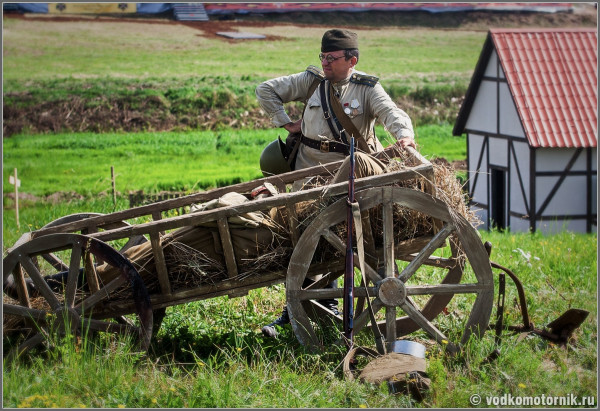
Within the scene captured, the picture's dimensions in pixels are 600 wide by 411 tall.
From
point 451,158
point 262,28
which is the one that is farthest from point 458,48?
point 262,28

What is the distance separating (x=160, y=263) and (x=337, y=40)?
206 cm

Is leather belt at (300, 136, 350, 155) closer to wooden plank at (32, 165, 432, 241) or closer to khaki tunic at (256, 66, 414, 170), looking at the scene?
khaki tunic at (256, 66, 414, 170)

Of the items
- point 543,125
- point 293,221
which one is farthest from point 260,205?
point 543,125

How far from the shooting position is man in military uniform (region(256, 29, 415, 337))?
19.6 feet

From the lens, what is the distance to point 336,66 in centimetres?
607

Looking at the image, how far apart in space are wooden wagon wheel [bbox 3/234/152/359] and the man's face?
2088 millimetres

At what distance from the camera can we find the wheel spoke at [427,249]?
510 centimetres

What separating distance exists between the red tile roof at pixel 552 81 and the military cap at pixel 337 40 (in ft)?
41.3

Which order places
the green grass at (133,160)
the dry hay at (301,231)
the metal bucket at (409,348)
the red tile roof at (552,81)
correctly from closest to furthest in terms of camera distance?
the metal bucket at (409,348)
the dry hay at (301,231)
the green grass at (133,160)
the red tile roof at (552,81)

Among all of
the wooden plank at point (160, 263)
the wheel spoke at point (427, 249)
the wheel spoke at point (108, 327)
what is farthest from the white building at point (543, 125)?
the wheel spoke at point (108, 327)

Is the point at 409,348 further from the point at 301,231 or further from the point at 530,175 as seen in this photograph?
the point at 530,175

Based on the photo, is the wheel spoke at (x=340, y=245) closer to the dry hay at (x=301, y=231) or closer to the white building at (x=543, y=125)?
the dry hay at (x=301, y=231)

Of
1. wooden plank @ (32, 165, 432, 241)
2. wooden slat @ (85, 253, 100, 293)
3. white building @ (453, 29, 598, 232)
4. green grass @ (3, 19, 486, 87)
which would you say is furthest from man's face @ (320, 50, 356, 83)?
green grass @ (3, 19, 486, 87)

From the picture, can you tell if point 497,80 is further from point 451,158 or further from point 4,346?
point 4,346
